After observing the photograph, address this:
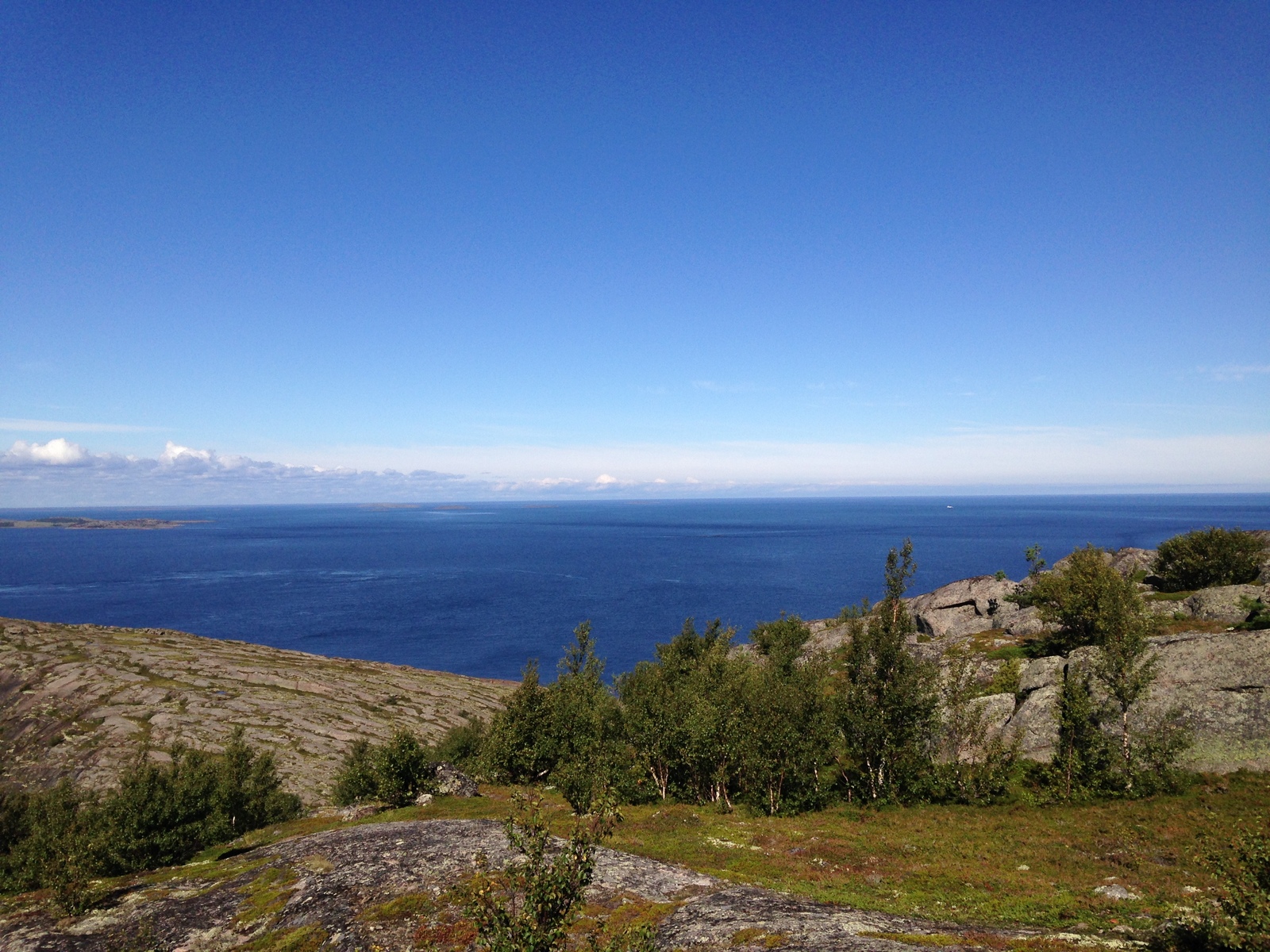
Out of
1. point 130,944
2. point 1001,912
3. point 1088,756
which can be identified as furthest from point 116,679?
point 1088,756

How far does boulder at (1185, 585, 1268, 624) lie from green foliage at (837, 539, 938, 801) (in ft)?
105

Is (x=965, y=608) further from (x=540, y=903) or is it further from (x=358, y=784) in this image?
(x=540, y=903)

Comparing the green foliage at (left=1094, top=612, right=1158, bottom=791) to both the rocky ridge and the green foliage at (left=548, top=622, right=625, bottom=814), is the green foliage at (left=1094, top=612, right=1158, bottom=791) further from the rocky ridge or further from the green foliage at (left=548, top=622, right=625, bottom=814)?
the green foliage at (left=548, top=622, right=625, bottom=814)

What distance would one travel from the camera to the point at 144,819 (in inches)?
1399

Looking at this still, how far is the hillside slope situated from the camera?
196 ft

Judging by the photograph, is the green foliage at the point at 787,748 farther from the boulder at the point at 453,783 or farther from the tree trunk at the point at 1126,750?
the boulder at the point at 453,783

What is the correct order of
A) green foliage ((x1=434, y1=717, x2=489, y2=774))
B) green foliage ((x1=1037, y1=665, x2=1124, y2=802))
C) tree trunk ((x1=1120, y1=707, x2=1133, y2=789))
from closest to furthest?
1. tree trunk ((x1=1120, y1=707, x2=1133, y2=789))
2. green foliage ((x1=1037, y1=665, x2=1124, y2=802))
3. green foliage ((x1=434, y1=717, x2=489, y2=774))

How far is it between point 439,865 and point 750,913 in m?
12.6

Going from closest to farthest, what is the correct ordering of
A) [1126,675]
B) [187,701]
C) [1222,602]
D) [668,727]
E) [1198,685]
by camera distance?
[1126,675]
[1198,685]
[668,727]
[1222,602]
[187,701]

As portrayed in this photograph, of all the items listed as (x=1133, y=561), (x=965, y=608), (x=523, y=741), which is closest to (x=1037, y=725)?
(x=523, y=741)

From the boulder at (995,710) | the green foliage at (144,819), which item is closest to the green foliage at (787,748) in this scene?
the boulder at (995,710)

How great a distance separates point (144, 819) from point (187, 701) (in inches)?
1837

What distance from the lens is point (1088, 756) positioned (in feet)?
118

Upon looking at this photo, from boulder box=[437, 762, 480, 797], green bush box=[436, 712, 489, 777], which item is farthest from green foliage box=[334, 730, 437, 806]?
green bush box=[436, 712, 489, 777]
